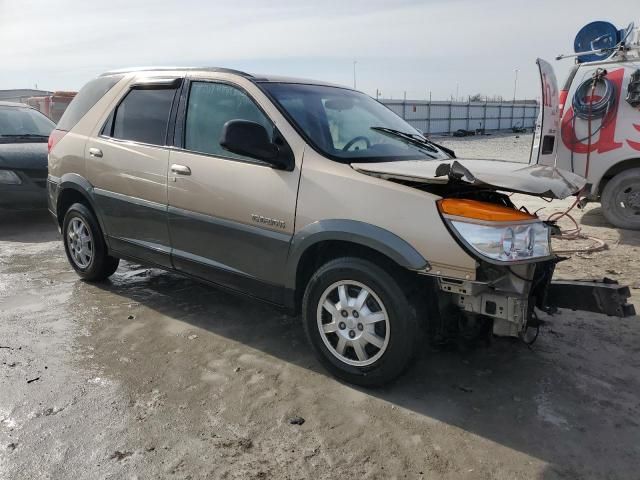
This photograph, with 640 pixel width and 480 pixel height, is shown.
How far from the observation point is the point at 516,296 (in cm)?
292

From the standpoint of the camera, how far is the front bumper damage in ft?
9.57

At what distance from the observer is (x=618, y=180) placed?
727 centimetres

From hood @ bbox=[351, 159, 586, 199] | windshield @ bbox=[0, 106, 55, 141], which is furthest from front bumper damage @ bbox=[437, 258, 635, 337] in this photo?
windshield @ bbox=[0, 106, 55, 141]

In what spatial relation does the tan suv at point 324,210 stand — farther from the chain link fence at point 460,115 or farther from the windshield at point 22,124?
the chain link fence at point 460,115

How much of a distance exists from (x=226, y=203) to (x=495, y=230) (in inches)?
71.7

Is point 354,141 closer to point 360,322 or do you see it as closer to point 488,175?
point 488,175

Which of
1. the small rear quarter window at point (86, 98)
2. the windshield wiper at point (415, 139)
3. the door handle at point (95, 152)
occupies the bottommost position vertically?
the door handle at point (95, 152)

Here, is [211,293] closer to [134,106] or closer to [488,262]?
[134,106]

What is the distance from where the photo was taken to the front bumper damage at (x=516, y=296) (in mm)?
2916

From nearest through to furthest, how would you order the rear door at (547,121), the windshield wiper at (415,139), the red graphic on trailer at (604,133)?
the windshield wiper at (415,139) < the rear door at (547,121) < the red graphic on trailer at (604,133)

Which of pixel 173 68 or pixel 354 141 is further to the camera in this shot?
pixel 173 68

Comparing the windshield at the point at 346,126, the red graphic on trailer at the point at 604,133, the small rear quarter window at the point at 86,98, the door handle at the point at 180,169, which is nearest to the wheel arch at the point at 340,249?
the windshield at the point at 346,126

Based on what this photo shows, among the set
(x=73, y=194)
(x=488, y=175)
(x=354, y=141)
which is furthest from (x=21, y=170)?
(x=488, y=175)

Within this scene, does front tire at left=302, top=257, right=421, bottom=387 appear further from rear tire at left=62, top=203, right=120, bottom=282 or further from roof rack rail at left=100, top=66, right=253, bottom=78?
rear tire at left=62, top=203, right=120, bottom=282
